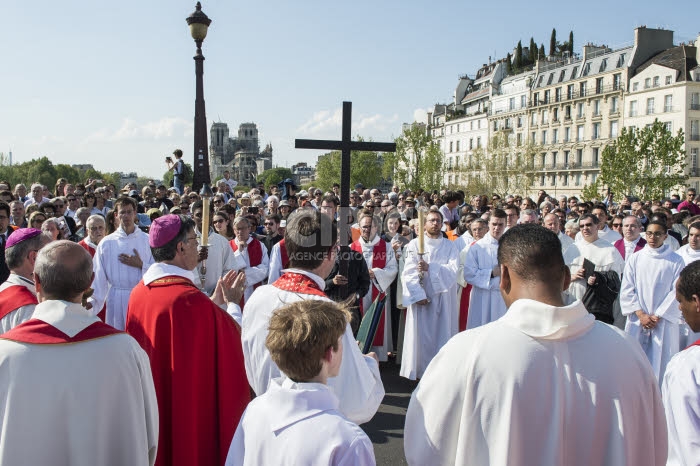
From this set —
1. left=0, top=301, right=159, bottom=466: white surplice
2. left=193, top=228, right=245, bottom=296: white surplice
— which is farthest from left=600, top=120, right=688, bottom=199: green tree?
left=0, top=301, right=159, bottom=466: white surplice

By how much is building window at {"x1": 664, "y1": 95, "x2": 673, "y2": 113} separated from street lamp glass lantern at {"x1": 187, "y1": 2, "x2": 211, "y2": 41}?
57.9m

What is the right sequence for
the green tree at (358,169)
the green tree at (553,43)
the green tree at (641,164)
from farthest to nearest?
1. the green tree at (553,43)
2. the green tree at (358,169)
3. the green tree at (641,164)

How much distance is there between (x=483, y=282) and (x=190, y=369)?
4.99 metres

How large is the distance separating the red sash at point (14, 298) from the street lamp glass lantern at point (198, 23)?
9862 millimetres

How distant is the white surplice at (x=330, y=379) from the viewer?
9.21 ft

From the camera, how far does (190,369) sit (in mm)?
3451

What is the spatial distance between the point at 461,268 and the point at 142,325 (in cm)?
553

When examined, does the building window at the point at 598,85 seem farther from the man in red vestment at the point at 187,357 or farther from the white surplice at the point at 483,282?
the man in red vestment at the point at 187,357

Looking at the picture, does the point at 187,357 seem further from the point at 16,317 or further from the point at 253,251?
the point at 253,251

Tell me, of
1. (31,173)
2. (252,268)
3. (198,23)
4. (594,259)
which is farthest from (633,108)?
(31,173)

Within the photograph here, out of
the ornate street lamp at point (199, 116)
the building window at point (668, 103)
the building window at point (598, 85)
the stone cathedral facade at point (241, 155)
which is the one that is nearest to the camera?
the ornate street lamp at point (199, 116)

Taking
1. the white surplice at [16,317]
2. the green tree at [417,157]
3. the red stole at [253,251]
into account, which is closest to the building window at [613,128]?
the green tree at [417,157]

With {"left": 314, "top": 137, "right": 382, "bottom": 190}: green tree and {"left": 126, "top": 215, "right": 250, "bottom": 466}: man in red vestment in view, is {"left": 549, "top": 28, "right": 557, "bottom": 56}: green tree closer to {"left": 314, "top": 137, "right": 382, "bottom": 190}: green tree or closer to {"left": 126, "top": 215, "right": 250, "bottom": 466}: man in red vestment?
{"left": 314, "top": 137, "right": 382, "bottom": 190}: green tree

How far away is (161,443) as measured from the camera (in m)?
3.50
